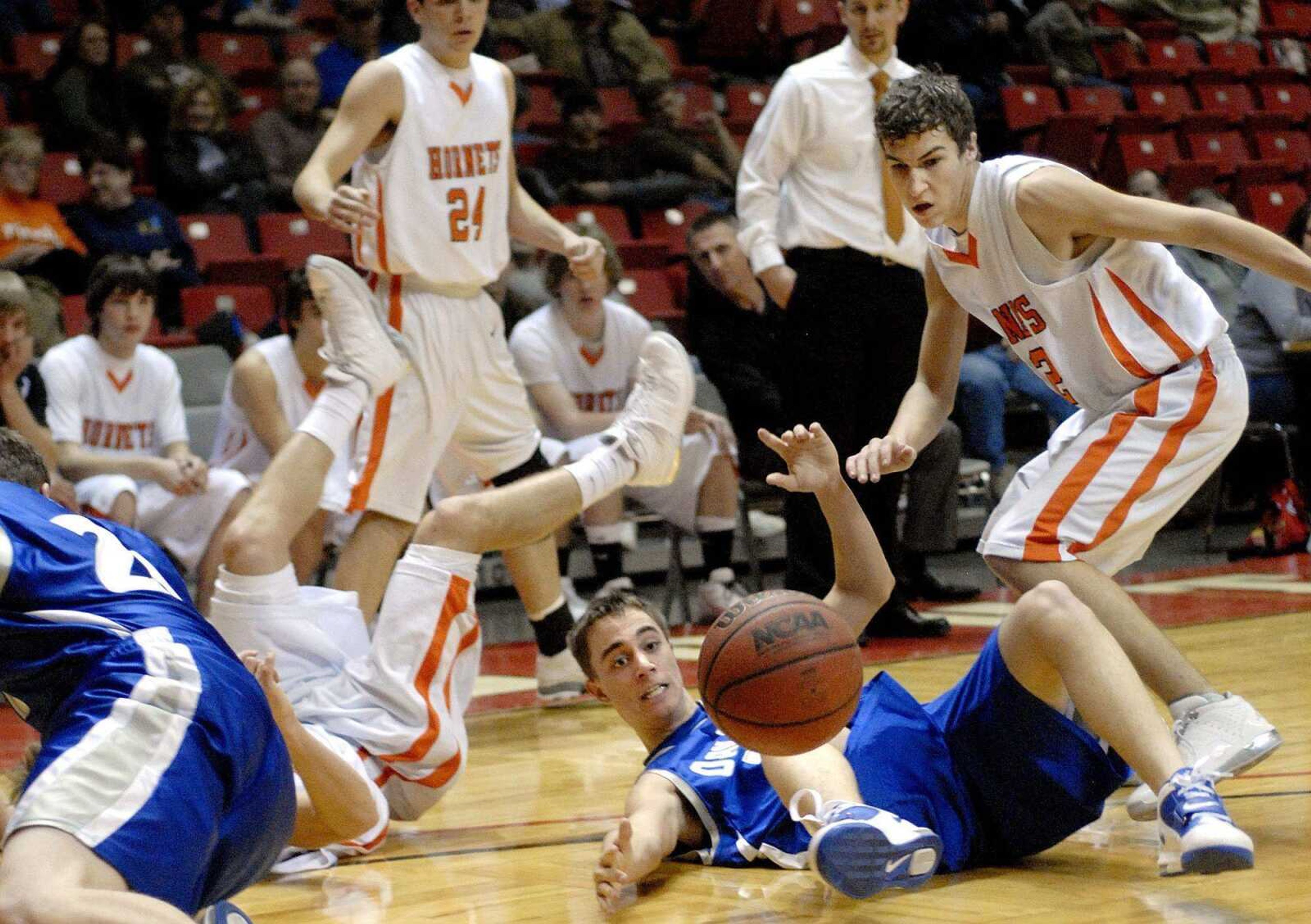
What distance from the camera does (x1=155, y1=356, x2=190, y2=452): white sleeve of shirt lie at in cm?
683

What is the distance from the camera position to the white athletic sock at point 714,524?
7352mm

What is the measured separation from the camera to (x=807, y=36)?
1269 centimetres

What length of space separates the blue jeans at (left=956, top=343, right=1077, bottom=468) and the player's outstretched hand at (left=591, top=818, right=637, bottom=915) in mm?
5373

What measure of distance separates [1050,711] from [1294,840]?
1.67 ft

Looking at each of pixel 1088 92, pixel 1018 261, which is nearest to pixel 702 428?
pixel 1018 261

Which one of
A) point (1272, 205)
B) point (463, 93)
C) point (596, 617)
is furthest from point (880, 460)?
point (1272, 205)

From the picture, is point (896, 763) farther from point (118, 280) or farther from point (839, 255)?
point (118, 280)

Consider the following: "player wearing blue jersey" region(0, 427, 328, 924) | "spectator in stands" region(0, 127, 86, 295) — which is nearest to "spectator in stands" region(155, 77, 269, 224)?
"spectator in stands" region(0, 127, 86, 295)

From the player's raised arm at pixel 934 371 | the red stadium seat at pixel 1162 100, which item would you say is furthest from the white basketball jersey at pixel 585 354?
the red stadium seat at pixel 1162 100

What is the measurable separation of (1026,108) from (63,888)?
10909 mm

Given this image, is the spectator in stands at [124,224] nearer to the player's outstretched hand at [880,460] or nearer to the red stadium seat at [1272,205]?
the player's outstretched hand at [880,460]

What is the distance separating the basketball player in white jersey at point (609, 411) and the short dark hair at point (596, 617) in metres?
3.43

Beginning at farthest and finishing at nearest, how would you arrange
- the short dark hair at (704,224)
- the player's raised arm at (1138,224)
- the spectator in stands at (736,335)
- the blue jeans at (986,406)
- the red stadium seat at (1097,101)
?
the red stadium seat at (1097,101)
the blue jeans at (986,406)
the short dark hair at (704,224)
the spectator in stands at (736,335)
the player's raised arm at (1138,224)

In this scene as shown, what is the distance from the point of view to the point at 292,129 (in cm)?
947
